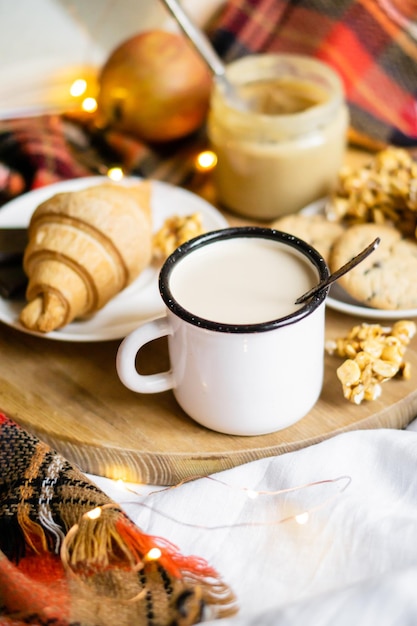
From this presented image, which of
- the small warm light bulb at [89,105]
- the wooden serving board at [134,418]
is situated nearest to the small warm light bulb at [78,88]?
the small warm light bulb at [89,105]

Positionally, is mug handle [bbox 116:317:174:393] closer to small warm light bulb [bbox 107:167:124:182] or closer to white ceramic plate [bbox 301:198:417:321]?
white ceramic plate [bbox 301:198:417:321]

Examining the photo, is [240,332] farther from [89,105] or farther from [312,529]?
[89,105]

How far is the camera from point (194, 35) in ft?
3.92

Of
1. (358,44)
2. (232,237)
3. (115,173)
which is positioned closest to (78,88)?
(115,173)

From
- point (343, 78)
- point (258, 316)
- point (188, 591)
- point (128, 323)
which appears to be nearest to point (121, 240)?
point (128, 323)

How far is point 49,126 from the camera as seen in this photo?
1.37 metres

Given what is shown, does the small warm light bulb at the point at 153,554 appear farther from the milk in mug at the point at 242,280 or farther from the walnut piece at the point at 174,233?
the walnut piece at the point at 174,233

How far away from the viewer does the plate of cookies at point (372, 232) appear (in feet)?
3.25

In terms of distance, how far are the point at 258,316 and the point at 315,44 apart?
2.77ft

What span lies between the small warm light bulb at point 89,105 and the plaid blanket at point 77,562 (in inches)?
30.9

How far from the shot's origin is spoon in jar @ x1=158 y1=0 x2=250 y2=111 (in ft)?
3.84

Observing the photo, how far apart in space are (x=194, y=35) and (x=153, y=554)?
2.56ft

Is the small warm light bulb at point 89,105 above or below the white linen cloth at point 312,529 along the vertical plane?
above

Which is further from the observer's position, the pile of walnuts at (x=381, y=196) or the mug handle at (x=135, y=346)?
the pile of walnuts at (x=381, y=196)
